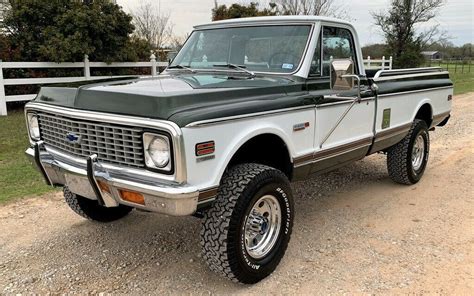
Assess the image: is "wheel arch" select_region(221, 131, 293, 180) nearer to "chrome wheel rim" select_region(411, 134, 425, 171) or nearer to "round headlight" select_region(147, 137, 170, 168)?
"round headlight" select_region(147, 137, 170, 168)

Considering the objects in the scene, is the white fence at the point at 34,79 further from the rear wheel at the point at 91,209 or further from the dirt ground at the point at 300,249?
the dirt ground at the point at 300,249

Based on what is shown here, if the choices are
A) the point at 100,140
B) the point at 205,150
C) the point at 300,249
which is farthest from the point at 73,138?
the point at 300,249

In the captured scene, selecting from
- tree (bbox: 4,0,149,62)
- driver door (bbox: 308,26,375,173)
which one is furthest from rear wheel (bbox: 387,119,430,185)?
tree (bbox: 4,0,149,62)

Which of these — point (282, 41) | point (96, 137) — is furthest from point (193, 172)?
point (282, 41)

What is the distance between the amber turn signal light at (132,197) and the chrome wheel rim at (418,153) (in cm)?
419

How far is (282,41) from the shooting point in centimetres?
411

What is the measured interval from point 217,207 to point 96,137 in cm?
98

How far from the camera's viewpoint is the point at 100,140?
3.09m

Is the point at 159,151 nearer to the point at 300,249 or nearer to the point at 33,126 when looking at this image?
the point at 33,126

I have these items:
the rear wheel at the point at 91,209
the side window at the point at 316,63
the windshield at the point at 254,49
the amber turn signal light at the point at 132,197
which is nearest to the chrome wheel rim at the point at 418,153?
the side window at the point at 316,63

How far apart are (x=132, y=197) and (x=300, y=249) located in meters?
1.71

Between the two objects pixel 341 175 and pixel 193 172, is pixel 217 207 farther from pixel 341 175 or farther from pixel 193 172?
pixel 341 175

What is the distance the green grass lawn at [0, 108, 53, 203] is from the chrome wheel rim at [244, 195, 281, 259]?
237cm

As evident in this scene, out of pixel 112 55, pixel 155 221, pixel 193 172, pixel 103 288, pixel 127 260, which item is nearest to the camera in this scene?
pixel 193 172
